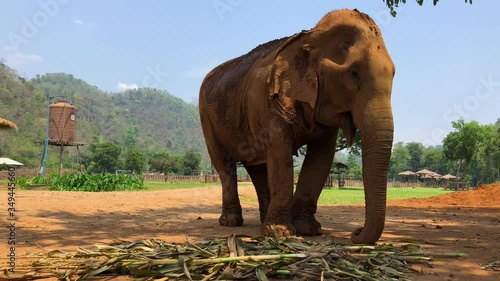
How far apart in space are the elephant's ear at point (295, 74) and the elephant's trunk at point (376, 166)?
0.95 m

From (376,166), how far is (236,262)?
73.1 inches

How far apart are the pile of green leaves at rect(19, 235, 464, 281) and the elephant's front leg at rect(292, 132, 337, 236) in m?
1.63

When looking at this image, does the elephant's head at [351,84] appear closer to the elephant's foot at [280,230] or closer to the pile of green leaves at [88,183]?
the elephant's foot at [280,230]

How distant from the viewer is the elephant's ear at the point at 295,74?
17.2 feet

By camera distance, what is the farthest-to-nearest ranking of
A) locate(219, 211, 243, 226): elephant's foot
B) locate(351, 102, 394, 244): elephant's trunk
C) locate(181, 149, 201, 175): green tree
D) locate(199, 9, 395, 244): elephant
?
locate(181, 149, 201, 175): green tree, locate(219, 211, 243, 226): elephant's foot, locate(199, 9, 395, 244): elephant, locate(351, 102, 394, 244): elephant's trunk

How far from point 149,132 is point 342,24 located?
148m

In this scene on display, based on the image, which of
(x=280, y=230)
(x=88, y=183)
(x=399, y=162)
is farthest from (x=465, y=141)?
(x=399, y=162)

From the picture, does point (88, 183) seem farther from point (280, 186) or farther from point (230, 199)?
point (280, 186)

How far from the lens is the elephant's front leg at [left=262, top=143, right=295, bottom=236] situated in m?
5.28

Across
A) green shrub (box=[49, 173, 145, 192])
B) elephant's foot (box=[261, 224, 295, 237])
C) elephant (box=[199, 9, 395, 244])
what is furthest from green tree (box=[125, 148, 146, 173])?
elephant's foot (box=[261, 224, 295, 237])

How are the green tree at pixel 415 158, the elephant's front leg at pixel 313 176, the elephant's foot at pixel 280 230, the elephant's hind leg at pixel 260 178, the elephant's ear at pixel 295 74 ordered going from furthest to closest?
the green tree at pixel 415 158, the elephant's hind leg at pixel 260 178, the elephant's front leg at pixel 313 176, the elephant's ear at pixel 295 74, the elephant's foot at pixel 280 230

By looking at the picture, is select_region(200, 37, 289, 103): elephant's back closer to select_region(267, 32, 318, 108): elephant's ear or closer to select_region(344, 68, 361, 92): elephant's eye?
select_region(267, 32, 318, 108): elephant's ear

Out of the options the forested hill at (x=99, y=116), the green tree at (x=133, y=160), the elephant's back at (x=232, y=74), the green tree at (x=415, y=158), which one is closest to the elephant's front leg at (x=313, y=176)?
the elephant's back at (x=232, y=74)

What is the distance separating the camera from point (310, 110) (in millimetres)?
5359
